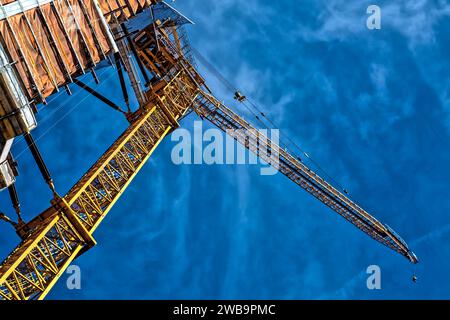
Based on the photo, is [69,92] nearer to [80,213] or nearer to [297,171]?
[80,213]

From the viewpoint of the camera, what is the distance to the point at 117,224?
160 ft

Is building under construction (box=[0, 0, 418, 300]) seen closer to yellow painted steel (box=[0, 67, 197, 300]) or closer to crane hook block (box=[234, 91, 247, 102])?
yellow painted steel (box=[0, 67, 197, 300])

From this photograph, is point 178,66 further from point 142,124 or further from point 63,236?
point 63,236

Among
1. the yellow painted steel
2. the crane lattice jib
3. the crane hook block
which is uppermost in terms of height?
the crane hook block

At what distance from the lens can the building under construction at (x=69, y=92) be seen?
17641 mm

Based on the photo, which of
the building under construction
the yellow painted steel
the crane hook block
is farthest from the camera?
the crane hook block

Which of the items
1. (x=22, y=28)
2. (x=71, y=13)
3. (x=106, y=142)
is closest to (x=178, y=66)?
(x=106, y=142)

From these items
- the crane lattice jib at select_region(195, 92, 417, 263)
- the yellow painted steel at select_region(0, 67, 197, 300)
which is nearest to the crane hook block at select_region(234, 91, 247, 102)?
the crane lattice jib at select_region(195, 92, 417, 263)

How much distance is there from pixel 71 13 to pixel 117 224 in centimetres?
3165

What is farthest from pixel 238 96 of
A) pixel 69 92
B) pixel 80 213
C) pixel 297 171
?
pixel 69 92

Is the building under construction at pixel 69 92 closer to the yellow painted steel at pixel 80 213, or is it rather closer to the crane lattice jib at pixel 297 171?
the yellow painted steel at pixel 80 213

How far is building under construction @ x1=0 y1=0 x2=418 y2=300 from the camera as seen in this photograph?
17641 millimetres

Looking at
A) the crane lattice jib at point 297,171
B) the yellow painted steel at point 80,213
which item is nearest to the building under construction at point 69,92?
the yellow painted steel at point 80,213
